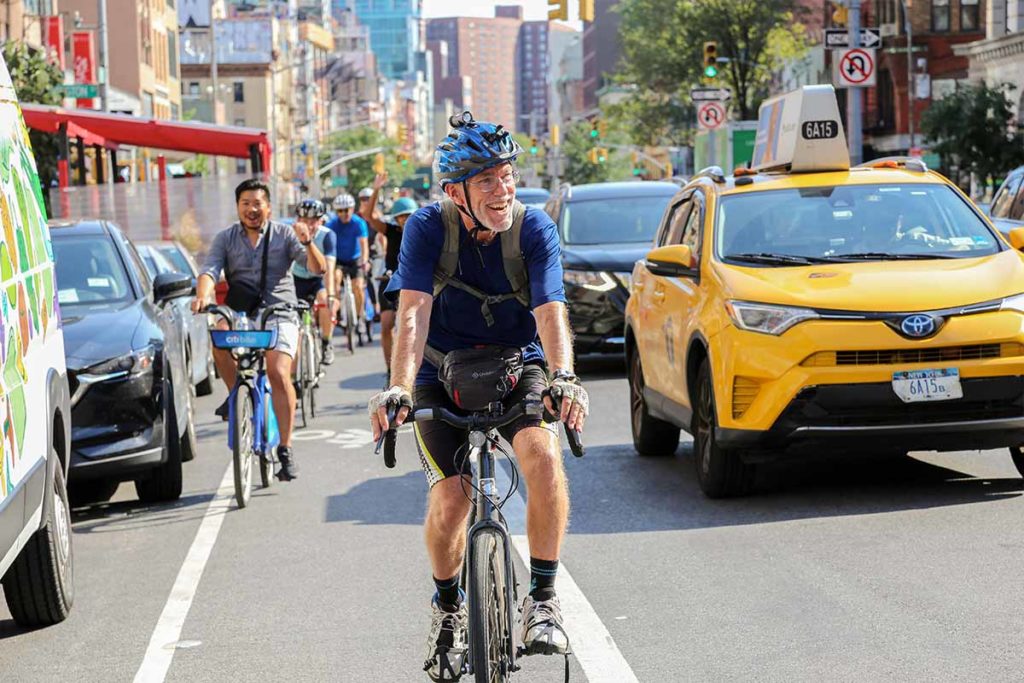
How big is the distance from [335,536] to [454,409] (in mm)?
3863

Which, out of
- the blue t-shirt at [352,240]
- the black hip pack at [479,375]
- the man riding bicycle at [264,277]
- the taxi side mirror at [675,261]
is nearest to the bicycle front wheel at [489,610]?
the black hip pack at [479,375]

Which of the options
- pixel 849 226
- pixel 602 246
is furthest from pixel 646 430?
pixel 602 246

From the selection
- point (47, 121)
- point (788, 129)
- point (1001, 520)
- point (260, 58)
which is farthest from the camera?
point (260, 58)

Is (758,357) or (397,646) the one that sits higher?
(758,357)

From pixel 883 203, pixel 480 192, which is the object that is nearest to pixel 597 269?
pixel 883 203

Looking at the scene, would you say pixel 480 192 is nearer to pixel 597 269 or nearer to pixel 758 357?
pixel 758 357

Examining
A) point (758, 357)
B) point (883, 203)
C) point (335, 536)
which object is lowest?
point (335, 536)

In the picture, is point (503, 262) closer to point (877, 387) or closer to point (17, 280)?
point (17, 280)

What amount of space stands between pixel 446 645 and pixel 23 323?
84.1 inches

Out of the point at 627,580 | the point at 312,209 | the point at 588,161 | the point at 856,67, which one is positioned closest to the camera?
the point at 627,580

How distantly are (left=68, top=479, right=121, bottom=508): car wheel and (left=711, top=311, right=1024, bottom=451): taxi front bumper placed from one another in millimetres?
4091

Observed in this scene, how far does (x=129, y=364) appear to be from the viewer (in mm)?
10609

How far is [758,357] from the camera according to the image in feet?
31.8

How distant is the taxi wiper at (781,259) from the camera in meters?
10.3
